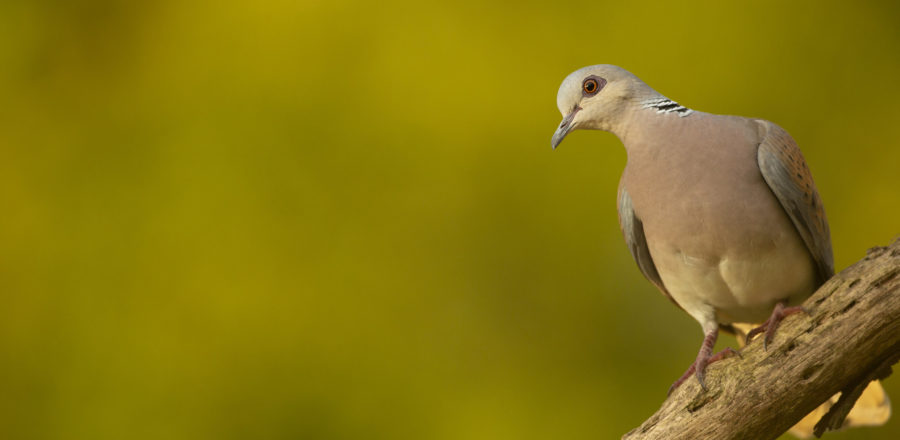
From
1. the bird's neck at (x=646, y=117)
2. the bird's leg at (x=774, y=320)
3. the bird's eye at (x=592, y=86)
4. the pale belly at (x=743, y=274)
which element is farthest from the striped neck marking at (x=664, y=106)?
the bird's leg at (x=774, y=320)

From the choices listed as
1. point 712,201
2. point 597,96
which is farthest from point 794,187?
point 597,96

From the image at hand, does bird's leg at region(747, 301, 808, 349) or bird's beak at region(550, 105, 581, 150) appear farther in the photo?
bird's beak at region(550, 105, 581, 150)

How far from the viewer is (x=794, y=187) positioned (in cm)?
178

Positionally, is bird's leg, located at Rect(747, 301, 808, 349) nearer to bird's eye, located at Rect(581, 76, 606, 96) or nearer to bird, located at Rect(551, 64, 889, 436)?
bird, located at Rect(551, 64, 889, 436)

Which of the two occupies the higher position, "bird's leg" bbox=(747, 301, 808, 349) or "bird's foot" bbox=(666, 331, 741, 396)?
"bird's leg" bbox=(747, 301, 808, 349)

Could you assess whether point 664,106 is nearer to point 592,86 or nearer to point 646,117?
point 646,117

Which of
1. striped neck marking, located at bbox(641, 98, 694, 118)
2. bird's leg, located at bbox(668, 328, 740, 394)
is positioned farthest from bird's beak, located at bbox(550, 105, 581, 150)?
bird's leg, located at bbox(668, 328, 740, 394)

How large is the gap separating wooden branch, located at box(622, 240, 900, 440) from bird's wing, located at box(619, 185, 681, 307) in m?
0.34

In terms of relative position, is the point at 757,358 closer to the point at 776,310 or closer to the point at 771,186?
the point at 776,310

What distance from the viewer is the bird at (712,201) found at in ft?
5.81

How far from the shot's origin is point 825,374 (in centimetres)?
169

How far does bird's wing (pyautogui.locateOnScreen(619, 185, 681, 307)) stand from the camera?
1.95 m

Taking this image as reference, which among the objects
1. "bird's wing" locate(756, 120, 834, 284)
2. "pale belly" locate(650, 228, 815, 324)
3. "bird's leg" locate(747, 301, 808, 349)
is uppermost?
"bird's wing" locate(756, 120, 834, 284)

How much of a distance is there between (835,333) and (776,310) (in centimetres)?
15
